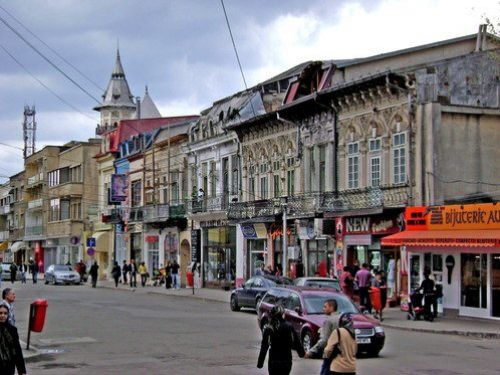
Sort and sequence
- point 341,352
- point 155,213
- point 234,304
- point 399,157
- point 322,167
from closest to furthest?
point 341,352 → point 234,304 → point 399,157 → point 322,167 → point 155,213

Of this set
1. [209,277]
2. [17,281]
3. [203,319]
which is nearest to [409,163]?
[203,319]

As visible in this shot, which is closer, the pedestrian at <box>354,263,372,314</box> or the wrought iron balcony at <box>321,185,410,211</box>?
the pedestrian at <box>354,263,372,314</box>

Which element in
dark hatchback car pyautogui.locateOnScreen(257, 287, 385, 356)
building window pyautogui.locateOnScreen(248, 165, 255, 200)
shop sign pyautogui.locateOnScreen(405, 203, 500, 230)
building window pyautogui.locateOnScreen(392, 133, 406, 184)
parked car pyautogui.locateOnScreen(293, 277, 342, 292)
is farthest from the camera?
building window pyautogui.locateOnScreen(248, 165, 255, 200)

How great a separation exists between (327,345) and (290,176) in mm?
32565

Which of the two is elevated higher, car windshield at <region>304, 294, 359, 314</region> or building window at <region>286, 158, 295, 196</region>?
building window at <region>286, 158, 295, 196</region>

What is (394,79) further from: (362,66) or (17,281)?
(17,281)

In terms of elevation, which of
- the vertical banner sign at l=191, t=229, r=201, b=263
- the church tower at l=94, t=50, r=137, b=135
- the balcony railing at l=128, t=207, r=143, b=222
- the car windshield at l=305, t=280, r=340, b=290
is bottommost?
the car windshield at l=305, t=280, r=340, b=290

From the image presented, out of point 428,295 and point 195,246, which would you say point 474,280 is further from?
point 195,246

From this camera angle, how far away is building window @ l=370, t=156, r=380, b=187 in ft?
118

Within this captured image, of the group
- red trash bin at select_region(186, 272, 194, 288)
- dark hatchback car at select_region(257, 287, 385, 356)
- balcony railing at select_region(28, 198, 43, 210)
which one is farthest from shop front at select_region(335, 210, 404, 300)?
balcony railing at select_region(28, 198, 43, 210)

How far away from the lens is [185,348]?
20.4 meters

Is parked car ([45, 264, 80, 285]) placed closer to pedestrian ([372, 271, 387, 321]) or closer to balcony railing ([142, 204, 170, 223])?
balcony railing ([142, 204, 170, 223])

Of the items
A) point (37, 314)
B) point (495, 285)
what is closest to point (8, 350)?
point (37, 314)

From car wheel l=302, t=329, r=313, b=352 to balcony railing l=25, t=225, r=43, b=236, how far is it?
74457 mm
